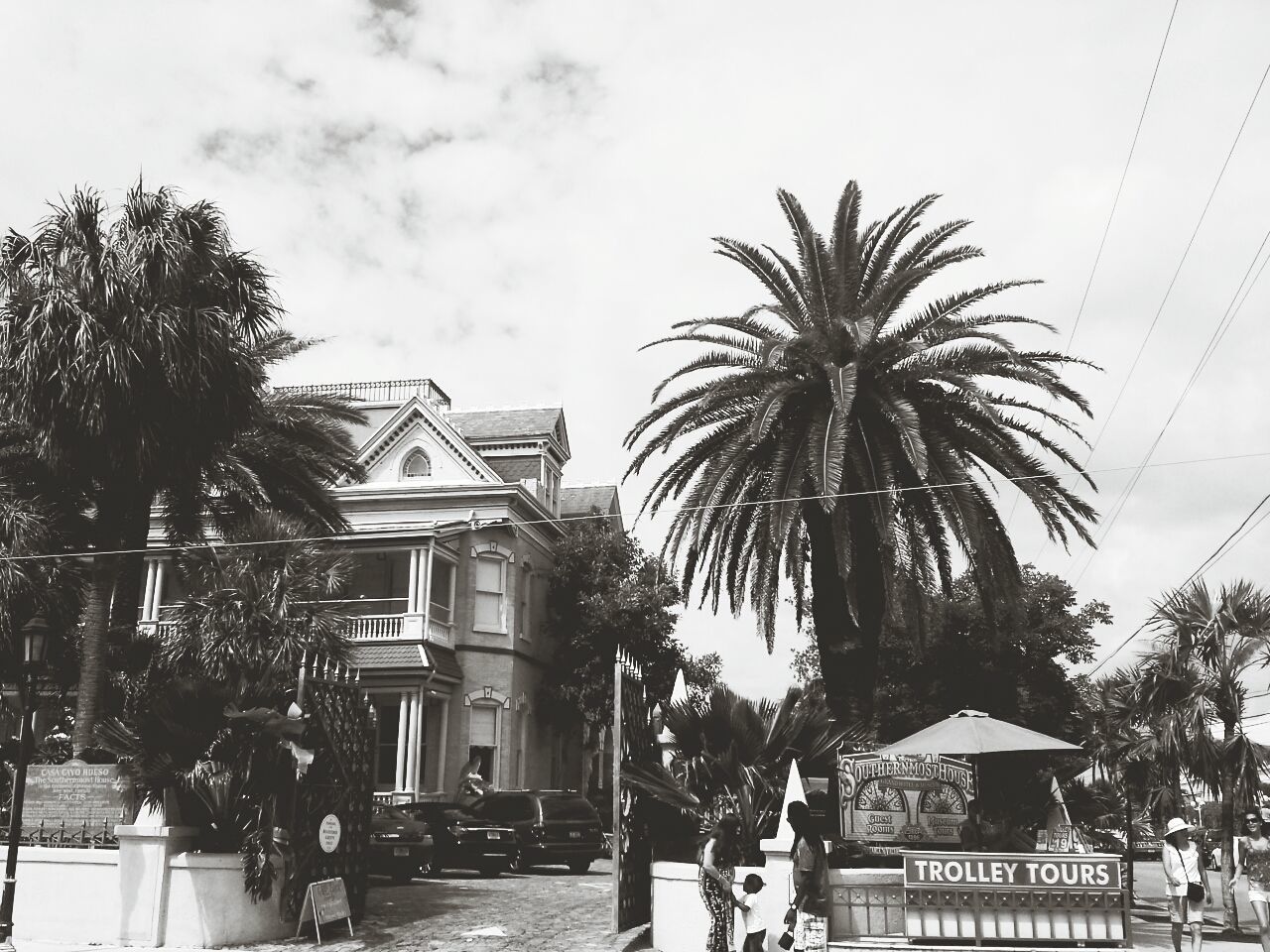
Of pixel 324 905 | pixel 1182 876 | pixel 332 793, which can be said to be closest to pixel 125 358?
pixel 332 793

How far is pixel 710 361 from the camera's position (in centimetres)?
1842

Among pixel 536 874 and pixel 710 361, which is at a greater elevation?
pixel 710 361

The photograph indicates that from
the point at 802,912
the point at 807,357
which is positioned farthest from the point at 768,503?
the point at 802,912

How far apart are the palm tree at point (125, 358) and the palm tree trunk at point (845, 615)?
28.2ft

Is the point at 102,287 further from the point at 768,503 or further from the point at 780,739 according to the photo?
the point at 780,739

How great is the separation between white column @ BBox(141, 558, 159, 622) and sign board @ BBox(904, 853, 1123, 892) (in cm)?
2776

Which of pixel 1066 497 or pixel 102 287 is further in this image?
pixel 1066 497

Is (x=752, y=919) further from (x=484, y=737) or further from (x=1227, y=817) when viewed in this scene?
(x=484, y=737)

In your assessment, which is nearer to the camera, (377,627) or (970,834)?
(970,834)

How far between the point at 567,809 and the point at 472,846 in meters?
2.04

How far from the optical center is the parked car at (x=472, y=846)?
2247 centimetres

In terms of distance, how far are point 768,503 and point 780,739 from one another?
4455 millimetres

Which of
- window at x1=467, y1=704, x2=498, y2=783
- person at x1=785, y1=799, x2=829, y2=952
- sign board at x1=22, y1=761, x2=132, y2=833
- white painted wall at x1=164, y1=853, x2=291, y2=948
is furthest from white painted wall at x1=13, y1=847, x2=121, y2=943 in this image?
window at x1=467, y1=704, x2=498, y2=783

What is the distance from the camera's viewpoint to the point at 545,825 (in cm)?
2308
